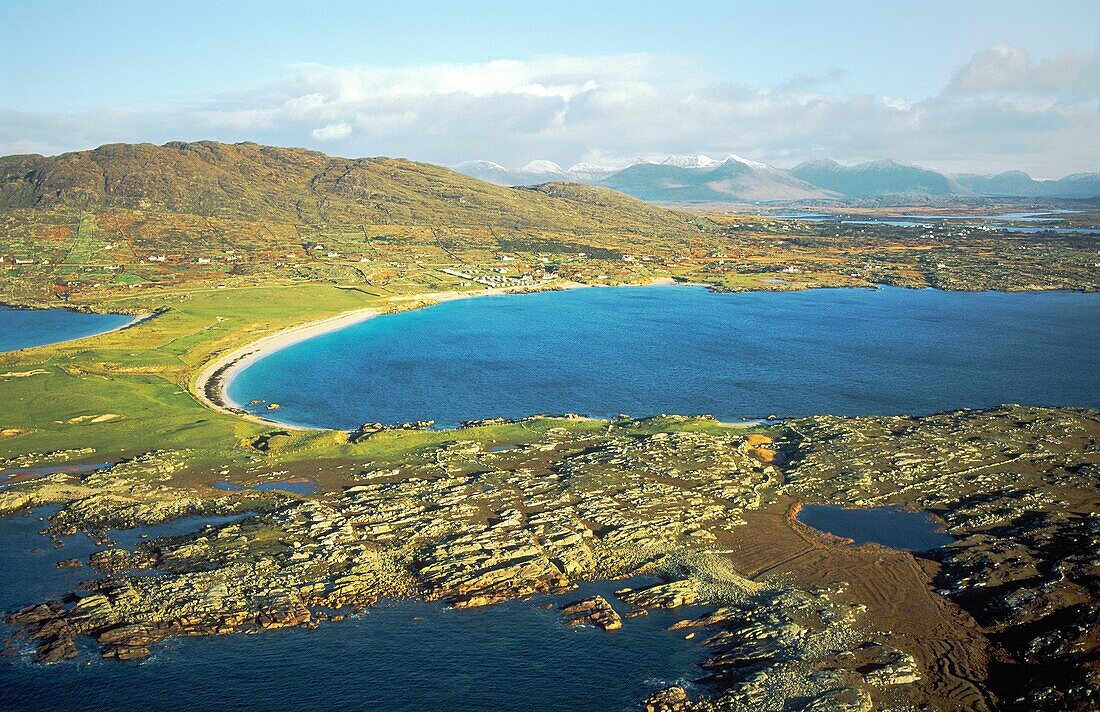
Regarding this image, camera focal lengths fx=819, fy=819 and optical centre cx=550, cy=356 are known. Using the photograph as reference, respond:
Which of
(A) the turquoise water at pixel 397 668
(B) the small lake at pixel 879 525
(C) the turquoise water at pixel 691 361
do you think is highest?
(C) the turquoise water at pixel 691 361

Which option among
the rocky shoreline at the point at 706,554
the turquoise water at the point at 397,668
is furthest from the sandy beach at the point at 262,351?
the turquoise water at the point at 397,668

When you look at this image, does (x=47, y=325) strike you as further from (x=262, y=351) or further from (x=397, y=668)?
(x=397, y=668)

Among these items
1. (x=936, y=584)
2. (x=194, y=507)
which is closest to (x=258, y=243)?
(x=194, y=507)

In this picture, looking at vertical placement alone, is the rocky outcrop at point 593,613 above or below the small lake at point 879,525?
below

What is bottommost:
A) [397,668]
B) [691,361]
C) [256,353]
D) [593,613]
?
[397,668]

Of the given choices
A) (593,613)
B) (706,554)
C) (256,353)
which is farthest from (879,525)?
(256,353)

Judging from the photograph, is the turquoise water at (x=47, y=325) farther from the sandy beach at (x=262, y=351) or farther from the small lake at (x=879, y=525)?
the small lake at (x=879, y=525)
